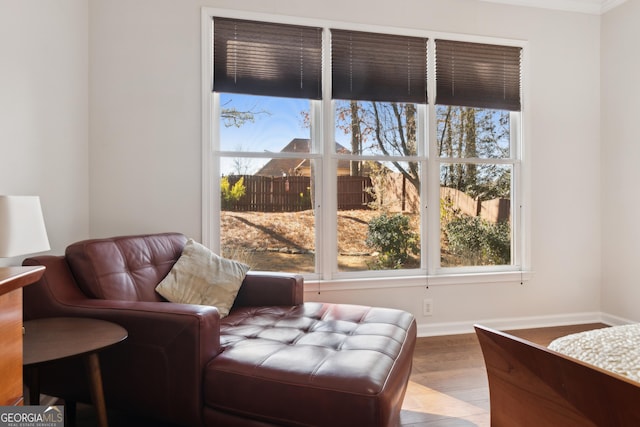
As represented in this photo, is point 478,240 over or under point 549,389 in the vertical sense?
over

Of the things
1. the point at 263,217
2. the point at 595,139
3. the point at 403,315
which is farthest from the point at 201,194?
the point at 595,139

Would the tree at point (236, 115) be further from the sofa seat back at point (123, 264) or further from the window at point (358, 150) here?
the sofa seat back at point (123, 264)

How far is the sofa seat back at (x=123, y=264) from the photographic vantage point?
1.81 metres

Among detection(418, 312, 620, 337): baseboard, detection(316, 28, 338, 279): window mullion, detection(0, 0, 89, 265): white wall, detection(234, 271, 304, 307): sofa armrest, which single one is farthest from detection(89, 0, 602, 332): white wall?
detection(234, 271, 304, 307): sofa armrest

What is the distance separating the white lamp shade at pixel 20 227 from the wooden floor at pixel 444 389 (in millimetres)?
945

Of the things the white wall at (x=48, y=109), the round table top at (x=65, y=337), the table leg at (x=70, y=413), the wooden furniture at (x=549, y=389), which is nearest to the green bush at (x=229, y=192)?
the white wall at (x=48, y=109)

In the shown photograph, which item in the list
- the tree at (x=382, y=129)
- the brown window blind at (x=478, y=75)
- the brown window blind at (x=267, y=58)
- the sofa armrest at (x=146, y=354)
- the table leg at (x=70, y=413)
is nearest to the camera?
the sofa armrest at (x=146, y=354)

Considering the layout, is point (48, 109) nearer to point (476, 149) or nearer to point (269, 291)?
point (269, 291)

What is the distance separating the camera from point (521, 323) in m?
3.31

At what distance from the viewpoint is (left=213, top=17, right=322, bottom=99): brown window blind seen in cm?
280

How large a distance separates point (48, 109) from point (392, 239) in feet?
8.13

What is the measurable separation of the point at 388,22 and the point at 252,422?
2.92 m

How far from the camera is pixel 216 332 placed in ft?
5.29

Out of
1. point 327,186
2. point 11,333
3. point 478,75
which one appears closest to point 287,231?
point 327,186
